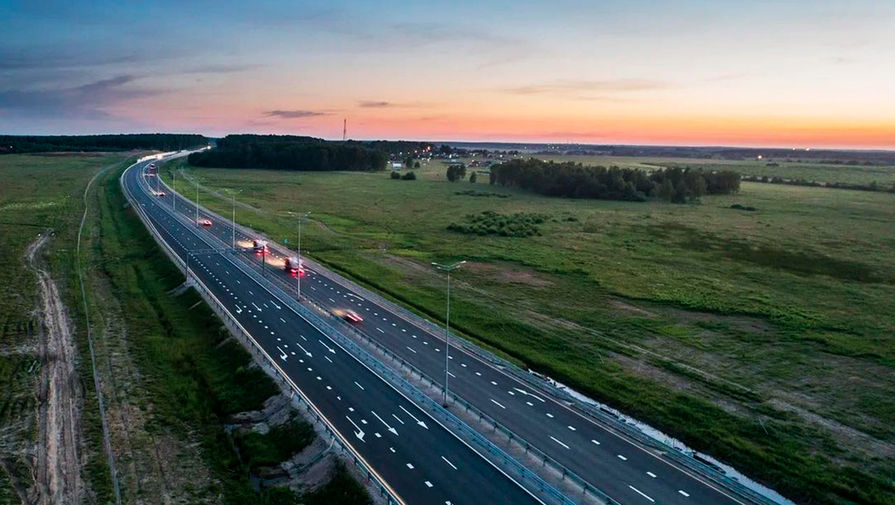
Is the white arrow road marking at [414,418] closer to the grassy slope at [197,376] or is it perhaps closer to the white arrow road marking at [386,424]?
the white arrow road marking at [386,424]

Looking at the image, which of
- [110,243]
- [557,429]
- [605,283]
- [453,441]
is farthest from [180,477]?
[110,243]

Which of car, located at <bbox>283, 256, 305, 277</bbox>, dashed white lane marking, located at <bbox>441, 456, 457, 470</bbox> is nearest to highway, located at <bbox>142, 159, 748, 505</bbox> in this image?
dashed white lane marking, located at <bbox>441, 456, 457, 470</bbox>

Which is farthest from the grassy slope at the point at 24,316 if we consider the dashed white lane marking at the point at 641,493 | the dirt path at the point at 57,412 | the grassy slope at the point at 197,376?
the dashed white lane marking at the point at 641,493

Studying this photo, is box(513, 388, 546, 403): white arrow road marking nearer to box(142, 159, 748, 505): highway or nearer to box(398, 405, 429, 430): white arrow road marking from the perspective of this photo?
box(142, 159, 748, 505): highway

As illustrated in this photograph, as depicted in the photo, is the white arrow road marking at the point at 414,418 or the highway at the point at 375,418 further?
the white arrow road marking at the point at 414,418

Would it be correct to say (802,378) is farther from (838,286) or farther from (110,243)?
(110,243)

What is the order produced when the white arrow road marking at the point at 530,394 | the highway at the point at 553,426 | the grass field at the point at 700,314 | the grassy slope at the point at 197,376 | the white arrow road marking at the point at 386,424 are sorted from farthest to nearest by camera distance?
1. the white arrow road marking at the point at 530,394
2. the grass field at the point at 700,314
3. the white arrow road marking at the point at 386,424
4. the grassy slope at the point at 197,376
5. the highway at the point at 553,426
